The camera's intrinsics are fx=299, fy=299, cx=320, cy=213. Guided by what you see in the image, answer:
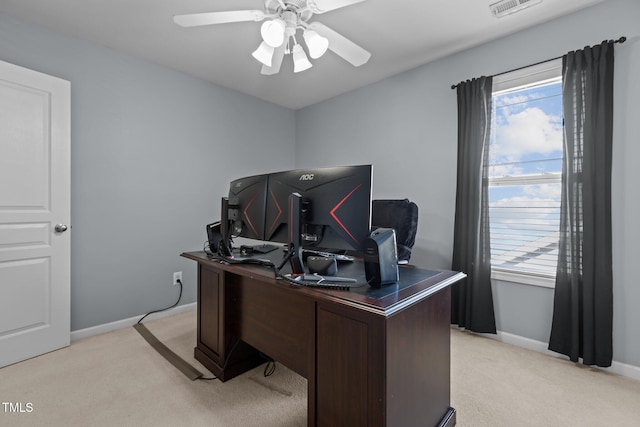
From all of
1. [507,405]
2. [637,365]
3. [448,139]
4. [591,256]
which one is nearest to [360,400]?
[507,405]

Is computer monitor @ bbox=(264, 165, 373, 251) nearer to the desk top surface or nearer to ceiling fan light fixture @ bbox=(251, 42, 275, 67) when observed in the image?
the desk top surface

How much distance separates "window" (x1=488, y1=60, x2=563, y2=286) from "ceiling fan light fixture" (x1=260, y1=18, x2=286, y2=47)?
193 cm

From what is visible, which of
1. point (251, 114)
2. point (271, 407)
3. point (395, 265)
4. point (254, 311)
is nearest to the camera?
point (395, 265)

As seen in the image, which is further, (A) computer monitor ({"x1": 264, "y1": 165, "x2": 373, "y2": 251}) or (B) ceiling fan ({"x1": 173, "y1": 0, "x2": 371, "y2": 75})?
(B) ceiling fan ({"x1": 173, "y1": 0, "x2": 371, "y2": 75})

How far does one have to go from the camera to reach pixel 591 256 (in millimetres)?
2020

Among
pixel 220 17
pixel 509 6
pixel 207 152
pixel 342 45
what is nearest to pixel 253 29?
pixel 220 17

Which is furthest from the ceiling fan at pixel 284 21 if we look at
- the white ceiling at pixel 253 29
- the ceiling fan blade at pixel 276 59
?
the white ceiling at pixel 253 29

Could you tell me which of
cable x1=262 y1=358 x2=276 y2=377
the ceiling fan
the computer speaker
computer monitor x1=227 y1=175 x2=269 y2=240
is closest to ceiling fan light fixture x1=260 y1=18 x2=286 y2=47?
the ceiling fan

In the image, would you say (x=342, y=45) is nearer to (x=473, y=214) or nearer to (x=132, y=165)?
(x=473, y=214)

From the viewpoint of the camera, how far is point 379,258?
1.19 meters

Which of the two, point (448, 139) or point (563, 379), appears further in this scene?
point (448, 139)

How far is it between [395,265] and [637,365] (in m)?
2.00

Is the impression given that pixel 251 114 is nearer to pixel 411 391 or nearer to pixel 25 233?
pixel 25 233

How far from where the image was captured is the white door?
2105mm
